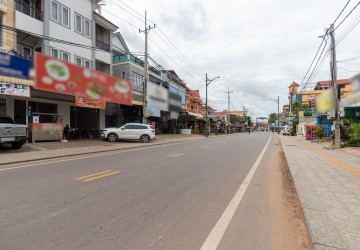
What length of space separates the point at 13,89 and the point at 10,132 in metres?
→ 2.86

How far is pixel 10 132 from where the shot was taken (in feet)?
48.5

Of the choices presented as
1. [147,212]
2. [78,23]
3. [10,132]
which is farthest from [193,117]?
[147,212]

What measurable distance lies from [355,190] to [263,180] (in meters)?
2.57

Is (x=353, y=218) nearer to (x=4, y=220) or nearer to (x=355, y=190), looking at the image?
(x=355, y=190)

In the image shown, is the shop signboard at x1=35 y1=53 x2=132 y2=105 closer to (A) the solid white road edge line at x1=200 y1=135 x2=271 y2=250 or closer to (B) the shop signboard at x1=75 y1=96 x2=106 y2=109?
(A) the solid white road edge line at x1=200 y1=135 x2=271 y2=250

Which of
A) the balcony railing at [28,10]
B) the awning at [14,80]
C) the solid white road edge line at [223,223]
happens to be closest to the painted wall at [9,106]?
the awning at [14,80]

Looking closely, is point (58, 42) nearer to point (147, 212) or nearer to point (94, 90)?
point (94, 90)

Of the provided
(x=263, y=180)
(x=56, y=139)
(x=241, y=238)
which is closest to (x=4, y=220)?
(x=241, y=238)

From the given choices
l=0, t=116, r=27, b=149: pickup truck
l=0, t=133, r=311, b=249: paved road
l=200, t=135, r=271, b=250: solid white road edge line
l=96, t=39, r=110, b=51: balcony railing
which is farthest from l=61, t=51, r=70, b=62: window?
l=200, t=135, r=271, b=250: solid white road edge line

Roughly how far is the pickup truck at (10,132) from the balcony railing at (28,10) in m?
9.29

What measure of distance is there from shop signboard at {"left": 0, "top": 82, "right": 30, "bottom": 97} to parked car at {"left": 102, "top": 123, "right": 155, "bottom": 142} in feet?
28.9

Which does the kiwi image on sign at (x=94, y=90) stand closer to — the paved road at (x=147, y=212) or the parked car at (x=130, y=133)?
the paved road at (x=147, y=212)

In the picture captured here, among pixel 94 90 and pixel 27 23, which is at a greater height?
pixel 27 23

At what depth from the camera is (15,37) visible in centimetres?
1909
